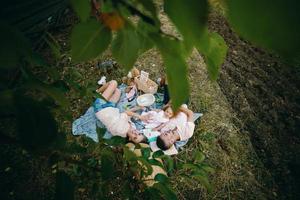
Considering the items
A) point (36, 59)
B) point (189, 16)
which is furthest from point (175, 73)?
point (36, 59)

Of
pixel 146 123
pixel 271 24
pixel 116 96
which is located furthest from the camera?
pixel 116 96

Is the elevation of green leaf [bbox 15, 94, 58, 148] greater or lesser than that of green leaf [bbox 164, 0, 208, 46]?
lesser

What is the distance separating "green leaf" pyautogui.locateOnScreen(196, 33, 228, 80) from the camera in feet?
1.34

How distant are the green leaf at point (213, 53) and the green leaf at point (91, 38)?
116 millimetres

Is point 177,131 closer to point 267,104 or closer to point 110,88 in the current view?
point 110,88

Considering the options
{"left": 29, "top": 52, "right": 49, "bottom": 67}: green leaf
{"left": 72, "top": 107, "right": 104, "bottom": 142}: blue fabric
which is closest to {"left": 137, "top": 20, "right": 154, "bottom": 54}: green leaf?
{"left": 29, "top": 52, "right": 49, "bottom": 67}: green leaf

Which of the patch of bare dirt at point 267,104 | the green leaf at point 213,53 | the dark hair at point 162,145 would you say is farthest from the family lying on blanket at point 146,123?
the green leaf at point 213,53

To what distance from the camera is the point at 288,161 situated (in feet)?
11.8

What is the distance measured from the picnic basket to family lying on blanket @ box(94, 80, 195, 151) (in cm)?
26

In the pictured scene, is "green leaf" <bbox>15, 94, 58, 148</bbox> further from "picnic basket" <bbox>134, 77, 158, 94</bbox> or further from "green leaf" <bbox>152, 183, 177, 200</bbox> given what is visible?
"picnic basket" <bbox>134, 77, 158, 94</bbox>

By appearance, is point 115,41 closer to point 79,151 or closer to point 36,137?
point 36,137

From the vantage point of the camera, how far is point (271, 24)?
189mm

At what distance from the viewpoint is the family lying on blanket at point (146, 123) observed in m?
3.51

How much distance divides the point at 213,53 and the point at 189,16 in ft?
0.74
